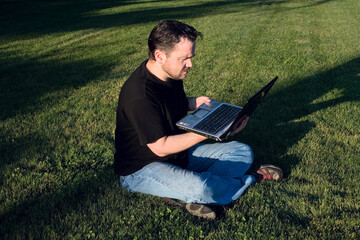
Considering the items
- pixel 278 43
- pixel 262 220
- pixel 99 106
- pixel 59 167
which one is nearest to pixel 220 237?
pixel 262 220

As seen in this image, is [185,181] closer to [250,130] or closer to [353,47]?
[250,130]

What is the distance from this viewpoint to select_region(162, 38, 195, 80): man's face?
8.75 ft

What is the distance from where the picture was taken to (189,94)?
571 centimetres

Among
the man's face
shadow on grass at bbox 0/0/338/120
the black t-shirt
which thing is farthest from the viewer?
shadow on grass at bbox 0/0/338/120

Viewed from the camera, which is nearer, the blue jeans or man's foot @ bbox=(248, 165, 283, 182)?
the blue jeans

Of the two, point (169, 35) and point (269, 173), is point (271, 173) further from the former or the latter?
point (169, 35)

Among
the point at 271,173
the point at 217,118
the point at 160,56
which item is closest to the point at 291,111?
the point at 271,173

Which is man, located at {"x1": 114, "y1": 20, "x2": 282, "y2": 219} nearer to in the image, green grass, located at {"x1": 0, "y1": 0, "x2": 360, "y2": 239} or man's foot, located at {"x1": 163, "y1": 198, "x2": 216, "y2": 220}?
man's foot, located at {"x1": 163, "y1": 198, "x2": 216, "y2": 220}

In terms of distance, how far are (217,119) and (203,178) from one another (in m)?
0.58

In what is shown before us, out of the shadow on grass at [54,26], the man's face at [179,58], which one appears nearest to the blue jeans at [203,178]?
the man's face at [179,58]

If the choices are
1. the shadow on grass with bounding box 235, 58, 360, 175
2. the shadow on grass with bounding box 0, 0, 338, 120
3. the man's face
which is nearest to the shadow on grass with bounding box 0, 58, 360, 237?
the shadow on grass with bounding box 235, 58, 360, 175

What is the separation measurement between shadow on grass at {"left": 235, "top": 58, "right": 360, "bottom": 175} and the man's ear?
1863 mm

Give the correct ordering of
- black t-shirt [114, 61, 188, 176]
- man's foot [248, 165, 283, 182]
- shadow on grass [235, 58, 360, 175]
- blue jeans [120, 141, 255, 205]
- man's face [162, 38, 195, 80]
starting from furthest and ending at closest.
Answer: shadow on grass [235, 58, 360, 175]
man's foot [248, 165, 283, 182]
blue jeans [120, 141, 255, 205]
man's face [162, 38, 195, 80]
black t-shirt [114, 61, 188, 176]

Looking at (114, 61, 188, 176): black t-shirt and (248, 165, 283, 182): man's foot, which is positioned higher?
(114, 61, 188, 176): black t-shirt
